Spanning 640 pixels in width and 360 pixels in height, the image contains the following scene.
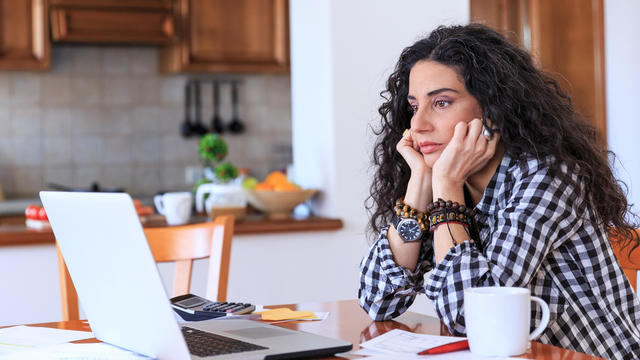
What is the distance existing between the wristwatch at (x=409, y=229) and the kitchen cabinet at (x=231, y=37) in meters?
3.24

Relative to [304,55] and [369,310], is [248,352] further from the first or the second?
[304,55]

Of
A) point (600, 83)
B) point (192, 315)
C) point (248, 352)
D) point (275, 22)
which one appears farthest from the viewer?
point (275, 22)

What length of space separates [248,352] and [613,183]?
760 mm

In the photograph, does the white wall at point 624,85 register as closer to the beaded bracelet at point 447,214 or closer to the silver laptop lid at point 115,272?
the beaded bracelet at point 447,214

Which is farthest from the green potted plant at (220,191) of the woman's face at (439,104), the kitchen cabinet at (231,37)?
the kitchen cabinet at (231,37)

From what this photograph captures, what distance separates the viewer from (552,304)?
1292 mm

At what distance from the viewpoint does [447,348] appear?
3.48 feet

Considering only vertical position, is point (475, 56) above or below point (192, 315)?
above

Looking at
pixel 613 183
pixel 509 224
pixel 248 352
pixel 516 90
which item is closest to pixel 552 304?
pixel 509 224

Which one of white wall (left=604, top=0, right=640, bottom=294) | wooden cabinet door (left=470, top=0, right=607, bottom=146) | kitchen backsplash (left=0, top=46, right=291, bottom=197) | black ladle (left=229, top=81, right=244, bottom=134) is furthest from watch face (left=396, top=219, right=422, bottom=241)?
black ladle (left=229, top=81, right=244, bottom=134)

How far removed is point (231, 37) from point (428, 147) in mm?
3244

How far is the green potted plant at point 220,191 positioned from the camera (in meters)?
2.72

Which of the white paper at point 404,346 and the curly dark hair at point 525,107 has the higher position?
the curly dark hair at point 525,107

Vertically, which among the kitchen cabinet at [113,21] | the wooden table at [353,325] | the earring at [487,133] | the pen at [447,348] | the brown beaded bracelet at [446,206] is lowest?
the wooden table at [353,325]
